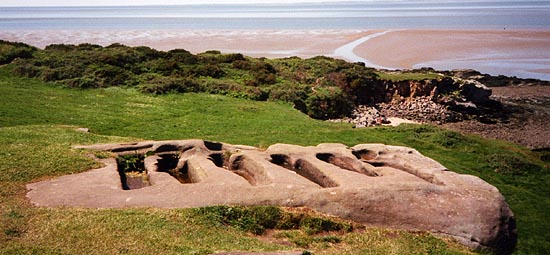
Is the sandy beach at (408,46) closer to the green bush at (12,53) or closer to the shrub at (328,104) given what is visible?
the shrub at (328,104)

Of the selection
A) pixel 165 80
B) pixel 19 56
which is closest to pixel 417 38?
pixel 165 80

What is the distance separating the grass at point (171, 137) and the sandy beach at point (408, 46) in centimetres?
4781

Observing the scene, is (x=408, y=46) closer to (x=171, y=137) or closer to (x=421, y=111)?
(x=421, y=111)

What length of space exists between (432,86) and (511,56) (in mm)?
→ 42499

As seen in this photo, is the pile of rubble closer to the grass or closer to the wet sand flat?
the grass

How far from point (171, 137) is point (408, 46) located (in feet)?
276

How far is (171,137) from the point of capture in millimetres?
33500

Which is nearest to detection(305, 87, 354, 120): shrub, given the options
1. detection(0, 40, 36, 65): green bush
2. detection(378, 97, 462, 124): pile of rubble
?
detection(378, 97, 462, 124): pile of rubble

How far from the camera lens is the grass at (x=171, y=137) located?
14.8 metres

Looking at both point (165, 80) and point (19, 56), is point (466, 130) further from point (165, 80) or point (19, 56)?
point (19, 56)

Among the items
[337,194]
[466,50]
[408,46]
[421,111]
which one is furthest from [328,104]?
[408,46]

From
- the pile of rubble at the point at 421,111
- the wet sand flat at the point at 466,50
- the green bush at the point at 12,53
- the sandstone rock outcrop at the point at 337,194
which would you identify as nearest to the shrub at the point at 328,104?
→ the pile of rubble at the point at 421,111

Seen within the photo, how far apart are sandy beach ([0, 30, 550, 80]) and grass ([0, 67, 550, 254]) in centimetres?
4781

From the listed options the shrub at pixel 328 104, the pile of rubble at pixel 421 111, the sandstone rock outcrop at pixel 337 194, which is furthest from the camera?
the pile of rubble at pixel 421 111
